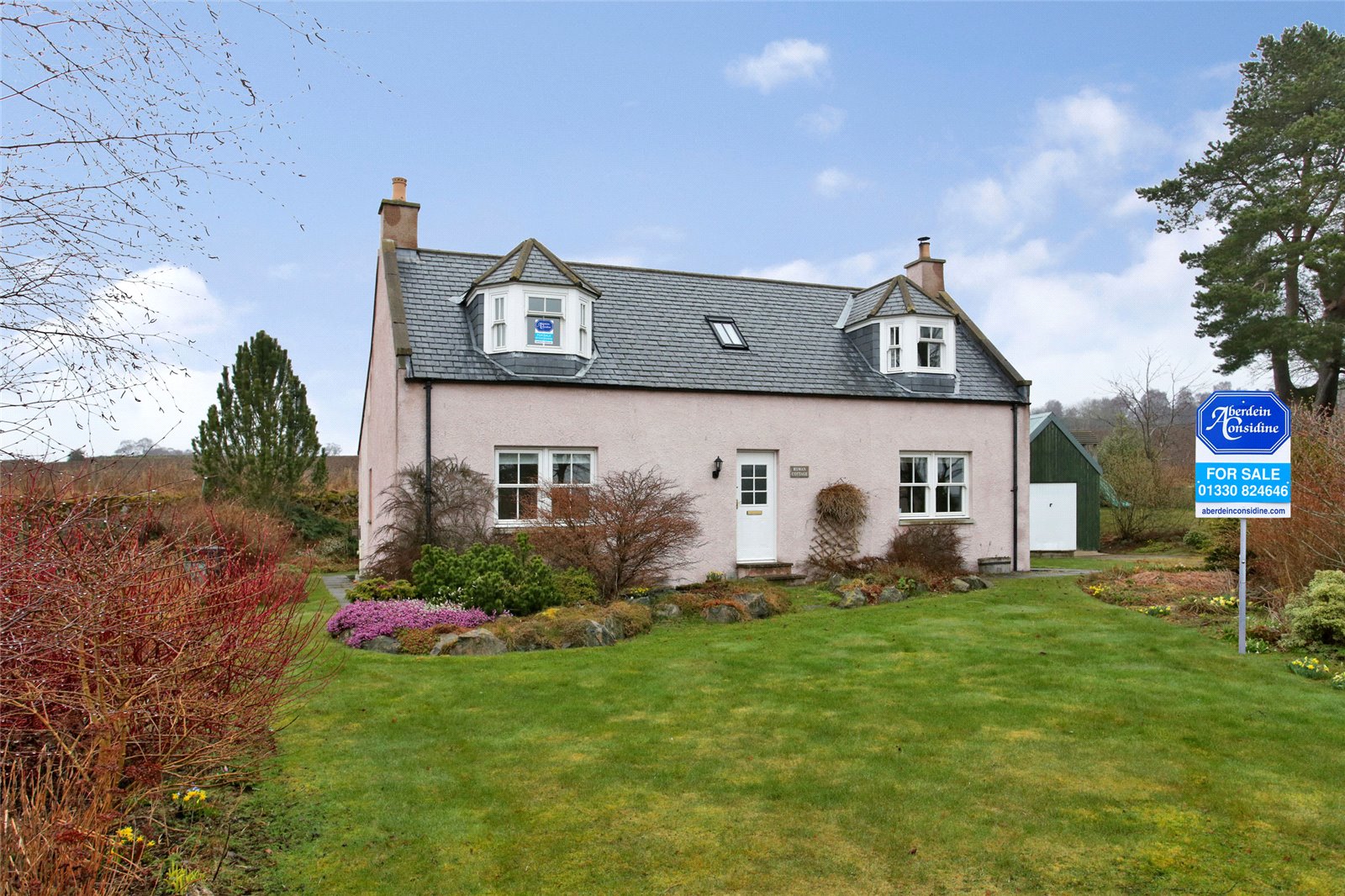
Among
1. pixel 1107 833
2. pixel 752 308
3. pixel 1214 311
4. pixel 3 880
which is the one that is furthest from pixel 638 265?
pixel 1214 311

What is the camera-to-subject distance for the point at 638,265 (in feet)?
64.8

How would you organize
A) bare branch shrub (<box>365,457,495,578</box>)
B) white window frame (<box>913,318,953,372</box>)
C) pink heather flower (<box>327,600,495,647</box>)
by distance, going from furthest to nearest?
white window frame (<box>913,318,953,372</box>) → bare branch shrub (<box>365,457,495,578</box>) → pink heather flower (<box>327,600,495,647</box>)

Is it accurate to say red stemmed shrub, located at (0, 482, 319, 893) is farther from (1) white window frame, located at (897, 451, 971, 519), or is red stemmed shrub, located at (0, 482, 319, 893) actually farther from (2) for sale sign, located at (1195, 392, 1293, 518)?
(1) white window frame, located at (897, 451, 971, 519)

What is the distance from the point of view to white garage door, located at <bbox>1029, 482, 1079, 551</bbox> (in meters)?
25.5

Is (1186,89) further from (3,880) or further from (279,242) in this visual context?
(3,880)

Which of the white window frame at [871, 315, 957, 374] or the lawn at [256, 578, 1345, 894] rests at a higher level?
the white window frame at [871, 315, 957, 374]

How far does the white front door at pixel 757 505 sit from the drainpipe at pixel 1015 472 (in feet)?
19.8

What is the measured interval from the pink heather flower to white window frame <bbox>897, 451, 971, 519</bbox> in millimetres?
10052

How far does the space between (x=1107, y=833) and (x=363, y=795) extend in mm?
4750

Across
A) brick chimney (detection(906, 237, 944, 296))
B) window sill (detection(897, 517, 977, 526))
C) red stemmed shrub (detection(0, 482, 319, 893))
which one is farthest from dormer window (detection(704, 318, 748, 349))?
red stemmed shrub (detection(0, 482, 319, 893))

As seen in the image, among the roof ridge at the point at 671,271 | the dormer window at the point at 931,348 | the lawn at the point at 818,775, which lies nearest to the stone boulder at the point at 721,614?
the lawn at the point at 818,775

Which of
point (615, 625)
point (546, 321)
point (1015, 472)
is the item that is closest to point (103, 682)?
point (615, 625)

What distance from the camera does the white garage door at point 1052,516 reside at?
83.8ft

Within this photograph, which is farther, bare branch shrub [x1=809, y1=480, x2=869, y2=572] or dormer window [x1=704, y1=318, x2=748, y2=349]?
dormer window [x1=704, y1=318, x2=748, y2=349]
